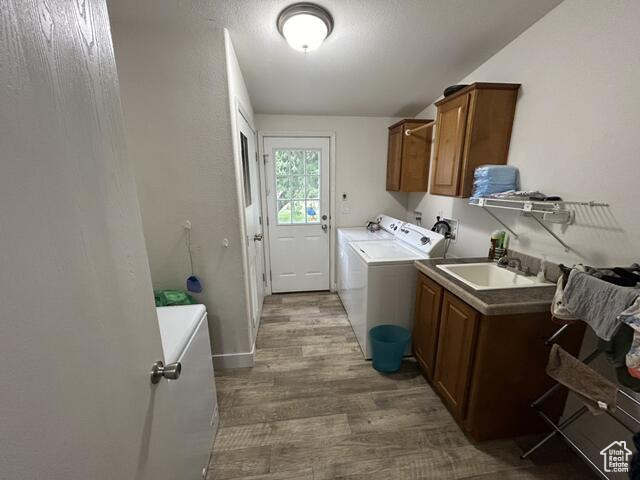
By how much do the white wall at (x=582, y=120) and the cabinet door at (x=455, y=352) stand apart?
2.22ft

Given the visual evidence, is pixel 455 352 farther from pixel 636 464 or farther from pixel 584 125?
pixel 584 125

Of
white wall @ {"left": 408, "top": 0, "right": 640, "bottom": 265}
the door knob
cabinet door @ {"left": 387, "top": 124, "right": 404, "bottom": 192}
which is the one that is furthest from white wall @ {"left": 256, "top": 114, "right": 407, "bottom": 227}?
the door knob

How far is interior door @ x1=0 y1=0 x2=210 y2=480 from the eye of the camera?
0.36 metres

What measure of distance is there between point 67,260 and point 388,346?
1995 mm

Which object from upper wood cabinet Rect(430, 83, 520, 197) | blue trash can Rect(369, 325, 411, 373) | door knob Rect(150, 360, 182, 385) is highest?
upper wood cabinet Rect(430, 83, 520, 197)

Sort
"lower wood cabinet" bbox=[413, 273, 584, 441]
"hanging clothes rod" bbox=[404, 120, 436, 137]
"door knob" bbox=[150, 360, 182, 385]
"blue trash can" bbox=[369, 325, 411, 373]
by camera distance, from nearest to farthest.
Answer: "door knob" bbox=[150, 360, 182, 385] < "lower wood cabinet" bbox=[413, 273, 584, 441] < "blue trash can" bbox=[369, 325, 411, 373] < "hanging clothes rod" bbox=[404, 120, 436, 137]

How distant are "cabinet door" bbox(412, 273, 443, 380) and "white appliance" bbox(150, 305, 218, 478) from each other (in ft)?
4.82

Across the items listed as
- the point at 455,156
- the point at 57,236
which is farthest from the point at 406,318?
the point at 57,236

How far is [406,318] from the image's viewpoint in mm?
2225

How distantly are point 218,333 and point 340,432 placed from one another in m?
1.13

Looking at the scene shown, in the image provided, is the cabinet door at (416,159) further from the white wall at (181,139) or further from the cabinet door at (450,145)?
the white wall at (181,139)

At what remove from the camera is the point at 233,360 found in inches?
84.2

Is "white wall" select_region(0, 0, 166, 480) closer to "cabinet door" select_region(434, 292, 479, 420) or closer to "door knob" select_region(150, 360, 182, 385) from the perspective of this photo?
"door knob" select_region(150, 360, 182, 385)

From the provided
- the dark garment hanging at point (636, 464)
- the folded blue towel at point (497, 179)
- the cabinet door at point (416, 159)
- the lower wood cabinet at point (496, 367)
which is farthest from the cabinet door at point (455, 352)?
the cabinet door at point (416, 159)
